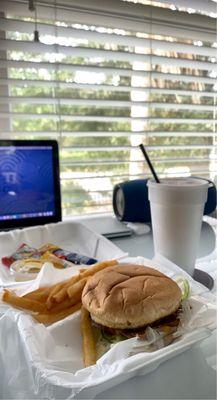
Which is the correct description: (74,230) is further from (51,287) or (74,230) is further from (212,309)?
(212,309)

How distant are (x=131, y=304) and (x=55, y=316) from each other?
132mm

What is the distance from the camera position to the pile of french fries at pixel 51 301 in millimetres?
442

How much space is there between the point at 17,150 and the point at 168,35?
0.86 m

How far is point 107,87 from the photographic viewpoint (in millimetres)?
1160

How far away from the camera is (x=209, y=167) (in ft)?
5.02

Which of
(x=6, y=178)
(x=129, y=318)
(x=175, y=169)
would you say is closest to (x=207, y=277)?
(x=129, y=318)

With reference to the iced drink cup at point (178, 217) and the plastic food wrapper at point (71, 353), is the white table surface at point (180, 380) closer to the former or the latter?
the plastic food wrapper at point (71, 353)

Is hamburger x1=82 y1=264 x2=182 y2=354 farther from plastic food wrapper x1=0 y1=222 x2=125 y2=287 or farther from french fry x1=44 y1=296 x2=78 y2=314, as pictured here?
plastic food wrapper x1=0 y1=222 x2=125 y2=287

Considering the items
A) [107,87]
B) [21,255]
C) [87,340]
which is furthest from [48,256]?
[107,87]

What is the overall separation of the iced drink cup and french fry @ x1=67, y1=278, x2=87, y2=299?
197mm

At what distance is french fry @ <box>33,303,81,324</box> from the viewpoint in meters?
0.44

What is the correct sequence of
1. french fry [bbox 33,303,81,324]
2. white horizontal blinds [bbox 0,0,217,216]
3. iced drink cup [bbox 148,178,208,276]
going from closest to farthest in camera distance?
french fry [bbox 33,303,81,324], iced drink cup [bbox 148,178,208,276], white horizontal blinds [bbox 0,0,217,216]

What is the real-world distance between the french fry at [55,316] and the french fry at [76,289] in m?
0.01

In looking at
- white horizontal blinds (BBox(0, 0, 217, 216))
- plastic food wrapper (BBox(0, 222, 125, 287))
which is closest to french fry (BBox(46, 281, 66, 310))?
plastic food wrapper (BBox(0, 222, 125, 287))
